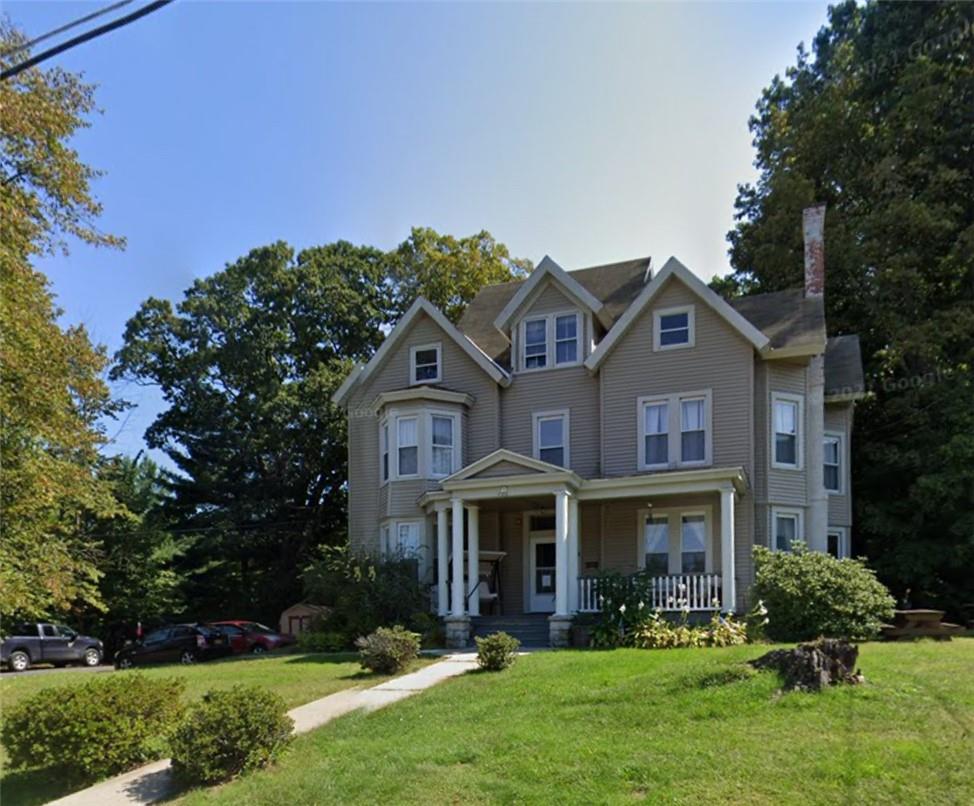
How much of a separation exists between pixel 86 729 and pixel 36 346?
21.5 ft

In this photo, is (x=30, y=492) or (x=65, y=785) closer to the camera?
(x=65, y=785)

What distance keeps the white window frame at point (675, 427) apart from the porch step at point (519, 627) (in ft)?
14.5

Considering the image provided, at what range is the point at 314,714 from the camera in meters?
11.3

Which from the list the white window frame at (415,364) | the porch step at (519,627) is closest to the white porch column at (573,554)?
the porch step at (519,627)

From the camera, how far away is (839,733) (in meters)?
7.87

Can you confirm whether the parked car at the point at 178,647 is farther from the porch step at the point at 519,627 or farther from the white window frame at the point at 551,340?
the white window frame at the point at 551,340

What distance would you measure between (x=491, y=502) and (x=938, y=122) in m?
18.7

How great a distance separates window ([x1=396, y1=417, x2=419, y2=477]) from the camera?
22.8m

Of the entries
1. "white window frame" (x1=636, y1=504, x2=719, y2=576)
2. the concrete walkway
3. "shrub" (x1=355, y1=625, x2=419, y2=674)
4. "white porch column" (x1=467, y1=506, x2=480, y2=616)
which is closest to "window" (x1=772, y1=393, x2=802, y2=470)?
"white window frame" (x1=636, y1=504, x2=719, y2=576)

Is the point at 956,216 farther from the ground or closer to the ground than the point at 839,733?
farther from the ground

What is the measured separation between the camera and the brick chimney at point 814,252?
72.7ft

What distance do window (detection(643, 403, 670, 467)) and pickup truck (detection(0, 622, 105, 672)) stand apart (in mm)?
18798

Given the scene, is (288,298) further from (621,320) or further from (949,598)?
(949,598)

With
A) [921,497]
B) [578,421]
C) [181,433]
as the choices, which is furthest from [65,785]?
[181,433]
